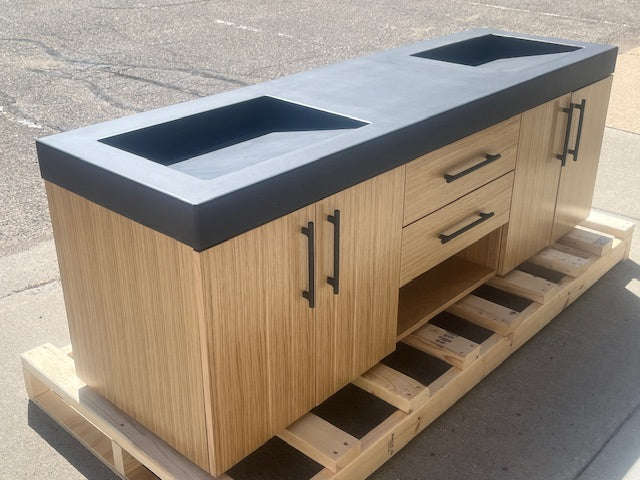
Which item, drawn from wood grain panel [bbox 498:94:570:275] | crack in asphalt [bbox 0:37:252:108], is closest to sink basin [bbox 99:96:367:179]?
wood grain panel [bbox 498:94:570:275]

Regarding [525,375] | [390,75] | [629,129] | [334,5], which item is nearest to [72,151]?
[390,75]

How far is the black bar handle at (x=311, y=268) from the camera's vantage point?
2.00 meters

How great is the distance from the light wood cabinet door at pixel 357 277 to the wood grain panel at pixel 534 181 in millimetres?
772

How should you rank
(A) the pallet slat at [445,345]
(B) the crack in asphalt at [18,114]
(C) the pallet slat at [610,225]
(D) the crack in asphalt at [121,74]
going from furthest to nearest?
(D) the crack in asphalt at [121,74]
(B) the crack in asphalt at [18,114]
(C) the pallet slat at [610,225]
(A) the pallet slat at [445,345]

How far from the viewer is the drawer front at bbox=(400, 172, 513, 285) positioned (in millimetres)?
2482

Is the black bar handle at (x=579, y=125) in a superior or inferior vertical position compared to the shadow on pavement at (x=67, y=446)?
superior

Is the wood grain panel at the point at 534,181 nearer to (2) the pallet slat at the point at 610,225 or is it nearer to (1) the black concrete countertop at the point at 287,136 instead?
(1) the black concrete countertop at the point at 287,136

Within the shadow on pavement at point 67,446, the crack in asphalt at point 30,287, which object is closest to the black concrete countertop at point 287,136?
the shadow on pavement at point 67,446

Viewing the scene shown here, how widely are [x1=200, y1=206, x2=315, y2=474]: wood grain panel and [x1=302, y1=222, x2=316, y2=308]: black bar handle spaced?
0.06 ft

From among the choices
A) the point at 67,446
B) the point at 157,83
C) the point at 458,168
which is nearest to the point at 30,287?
the point at 67,446

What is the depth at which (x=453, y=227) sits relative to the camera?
266 centimetres

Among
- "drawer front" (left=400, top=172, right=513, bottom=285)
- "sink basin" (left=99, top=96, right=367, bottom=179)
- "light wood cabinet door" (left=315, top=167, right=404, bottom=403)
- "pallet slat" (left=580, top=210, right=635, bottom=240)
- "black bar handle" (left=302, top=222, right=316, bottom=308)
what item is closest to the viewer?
"black bar handle" (left=302, top=222, right=316, bottom=308)

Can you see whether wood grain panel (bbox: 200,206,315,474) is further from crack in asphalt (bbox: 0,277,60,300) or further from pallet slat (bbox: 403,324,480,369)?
crack in asphalt (bbox: 0,277,60,300)

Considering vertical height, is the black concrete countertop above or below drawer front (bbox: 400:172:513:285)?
above
